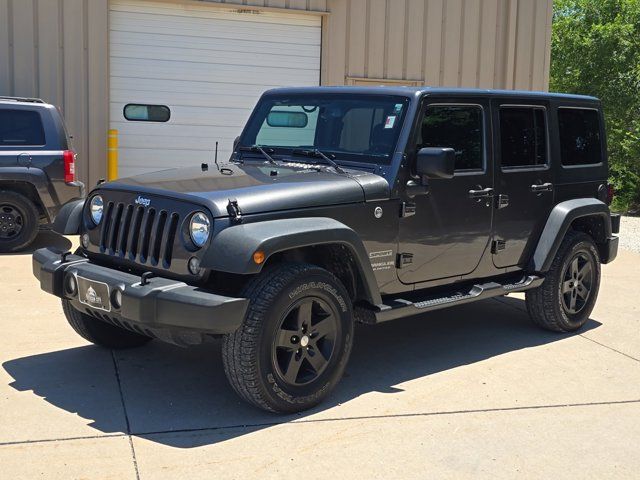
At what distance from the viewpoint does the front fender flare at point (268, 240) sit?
13.8 ft

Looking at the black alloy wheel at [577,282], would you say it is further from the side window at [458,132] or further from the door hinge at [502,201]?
the side window at [458,132]

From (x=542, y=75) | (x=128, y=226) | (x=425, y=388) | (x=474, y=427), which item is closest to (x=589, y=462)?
(x=474, y=427)

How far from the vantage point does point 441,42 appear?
1392 cm

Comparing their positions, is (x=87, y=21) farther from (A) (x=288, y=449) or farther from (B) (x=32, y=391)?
(A) (x=288, y=449)

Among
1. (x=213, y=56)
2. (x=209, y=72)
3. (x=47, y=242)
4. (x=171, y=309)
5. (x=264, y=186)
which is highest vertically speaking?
(x=213, y=56)

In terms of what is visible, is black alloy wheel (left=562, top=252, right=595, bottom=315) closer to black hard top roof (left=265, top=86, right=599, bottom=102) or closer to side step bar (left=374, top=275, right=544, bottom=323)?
side step bar (left=374, top=275, right=544, bottom=323)

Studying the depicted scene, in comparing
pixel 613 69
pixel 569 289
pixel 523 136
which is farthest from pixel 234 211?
pixel 613 69

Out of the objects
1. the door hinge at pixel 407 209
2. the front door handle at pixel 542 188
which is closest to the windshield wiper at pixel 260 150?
the door hinge at pixel 407 209

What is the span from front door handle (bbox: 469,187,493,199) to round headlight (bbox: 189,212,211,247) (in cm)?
208

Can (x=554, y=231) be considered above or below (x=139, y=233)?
below

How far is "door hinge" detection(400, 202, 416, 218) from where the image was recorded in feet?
17.1

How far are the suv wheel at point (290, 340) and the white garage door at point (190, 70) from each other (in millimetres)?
8153

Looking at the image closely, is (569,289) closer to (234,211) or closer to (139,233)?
(234,211)

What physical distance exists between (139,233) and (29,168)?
17.0ft
